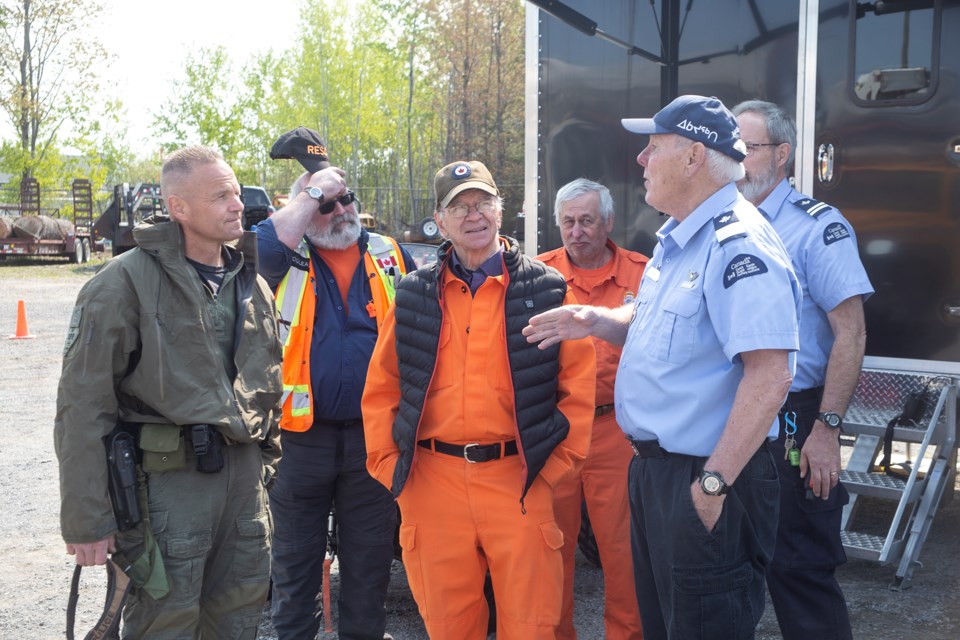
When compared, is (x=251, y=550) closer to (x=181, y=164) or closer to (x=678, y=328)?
(x=181, y=164)

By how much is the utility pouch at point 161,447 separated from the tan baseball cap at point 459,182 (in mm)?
1135

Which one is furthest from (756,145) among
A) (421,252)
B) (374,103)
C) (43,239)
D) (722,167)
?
(374,103)

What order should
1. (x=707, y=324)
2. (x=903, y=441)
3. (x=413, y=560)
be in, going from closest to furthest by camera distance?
1. (x=707, y=324)
2. (x=413, y=560)
3. (x=903, y=441)

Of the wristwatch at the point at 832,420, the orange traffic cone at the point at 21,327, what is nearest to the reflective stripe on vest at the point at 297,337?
the wristwatch at the point at 832,420

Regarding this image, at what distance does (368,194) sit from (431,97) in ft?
19.0

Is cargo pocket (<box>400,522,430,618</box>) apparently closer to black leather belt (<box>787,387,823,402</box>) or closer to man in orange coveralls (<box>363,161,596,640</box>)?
man in orange coveralls (<box>363,161,596,640</box>)

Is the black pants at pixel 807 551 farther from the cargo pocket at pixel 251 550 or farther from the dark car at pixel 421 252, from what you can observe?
the dark car at pixel 421 252

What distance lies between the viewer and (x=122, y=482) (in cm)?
259

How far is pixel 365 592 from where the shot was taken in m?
3.53

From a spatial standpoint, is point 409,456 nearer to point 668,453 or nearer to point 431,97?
point 668,453

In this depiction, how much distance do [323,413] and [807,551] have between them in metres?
1.82

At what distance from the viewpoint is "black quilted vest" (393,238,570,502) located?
9.36 feet

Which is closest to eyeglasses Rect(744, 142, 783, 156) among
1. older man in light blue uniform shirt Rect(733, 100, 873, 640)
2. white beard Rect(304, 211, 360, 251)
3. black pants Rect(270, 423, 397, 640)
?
older man in light blue uniform shirt Rect(733, 100, 873, 640)

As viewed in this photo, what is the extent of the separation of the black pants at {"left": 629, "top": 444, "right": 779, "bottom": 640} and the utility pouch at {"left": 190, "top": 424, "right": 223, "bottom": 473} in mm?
1274
